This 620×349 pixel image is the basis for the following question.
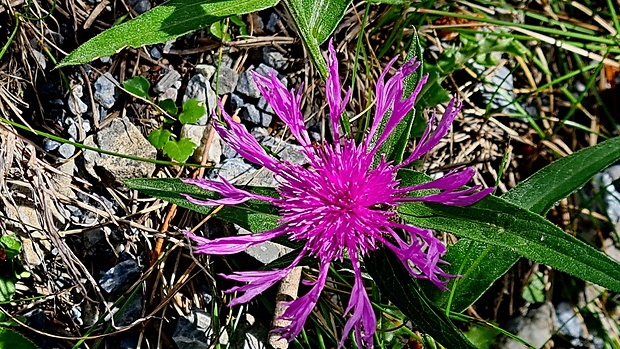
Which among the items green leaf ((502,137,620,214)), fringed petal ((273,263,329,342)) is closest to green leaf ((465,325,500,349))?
green leaf ((502,137,620,214))

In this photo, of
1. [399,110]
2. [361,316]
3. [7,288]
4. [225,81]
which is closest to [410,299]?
[361,316]

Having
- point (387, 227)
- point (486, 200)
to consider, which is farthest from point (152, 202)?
point (486, 200)

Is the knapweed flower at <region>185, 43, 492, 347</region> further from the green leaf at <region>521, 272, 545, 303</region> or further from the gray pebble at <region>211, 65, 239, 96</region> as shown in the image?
the green leaf at <region>521, 272, 545, 303</region>

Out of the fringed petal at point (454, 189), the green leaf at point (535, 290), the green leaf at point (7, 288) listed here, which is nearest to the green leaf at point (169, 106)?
the green leaf at point (7, 288)

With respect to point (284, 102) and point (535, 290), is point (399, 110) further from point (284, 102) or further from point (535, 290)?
point (535, 290)

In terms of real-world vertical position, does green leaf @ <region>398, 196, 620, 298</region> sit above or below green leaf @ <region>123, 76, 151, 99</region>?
below

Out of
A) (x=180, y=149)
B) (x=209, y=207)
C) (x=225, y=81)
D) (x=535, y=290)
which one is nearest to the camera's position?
(x=209, y=207)
